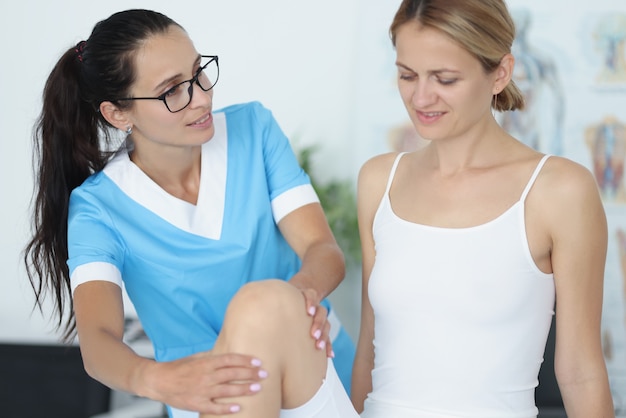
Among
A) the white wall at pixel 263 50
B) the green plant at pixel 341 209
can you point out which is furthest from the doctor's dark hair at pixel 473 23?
the white wall at pixel 263 50

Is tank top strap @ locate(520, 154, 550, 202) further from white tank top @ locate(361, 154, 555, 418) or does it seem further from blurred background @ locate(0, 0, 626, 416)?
blurred background @ locate(0, 0, 626, 416)

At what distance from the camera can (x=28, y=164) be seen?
128 inches

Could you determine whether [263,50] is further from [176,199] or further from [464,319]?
[464,319]

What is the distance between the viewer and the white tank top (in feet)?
4.88

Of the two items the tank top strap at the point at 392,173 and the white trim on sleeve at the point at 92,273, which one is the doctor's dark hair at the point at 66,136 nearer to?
the white trim on sleeve at the point at 92,273

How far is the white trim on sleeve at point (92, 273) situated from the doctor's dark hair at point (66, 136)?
0.14 metres

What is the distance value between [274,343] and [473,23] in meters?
0.61

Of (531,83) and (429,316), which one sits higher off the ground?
(531,83)

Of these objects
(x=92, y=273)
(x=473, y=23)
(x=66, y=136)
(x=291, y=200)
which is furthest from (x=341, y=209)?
(x=473, y=23)

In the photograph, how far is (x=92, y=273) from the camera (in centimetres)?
164

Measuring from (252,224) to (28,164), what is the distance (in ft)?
5.57

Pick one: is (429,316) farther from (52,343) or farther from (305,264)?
(52,343)

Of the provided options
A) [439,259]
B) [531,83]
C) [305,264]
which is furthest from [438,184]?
[531,83]

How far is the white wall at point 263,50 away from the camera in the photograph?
123 inches
